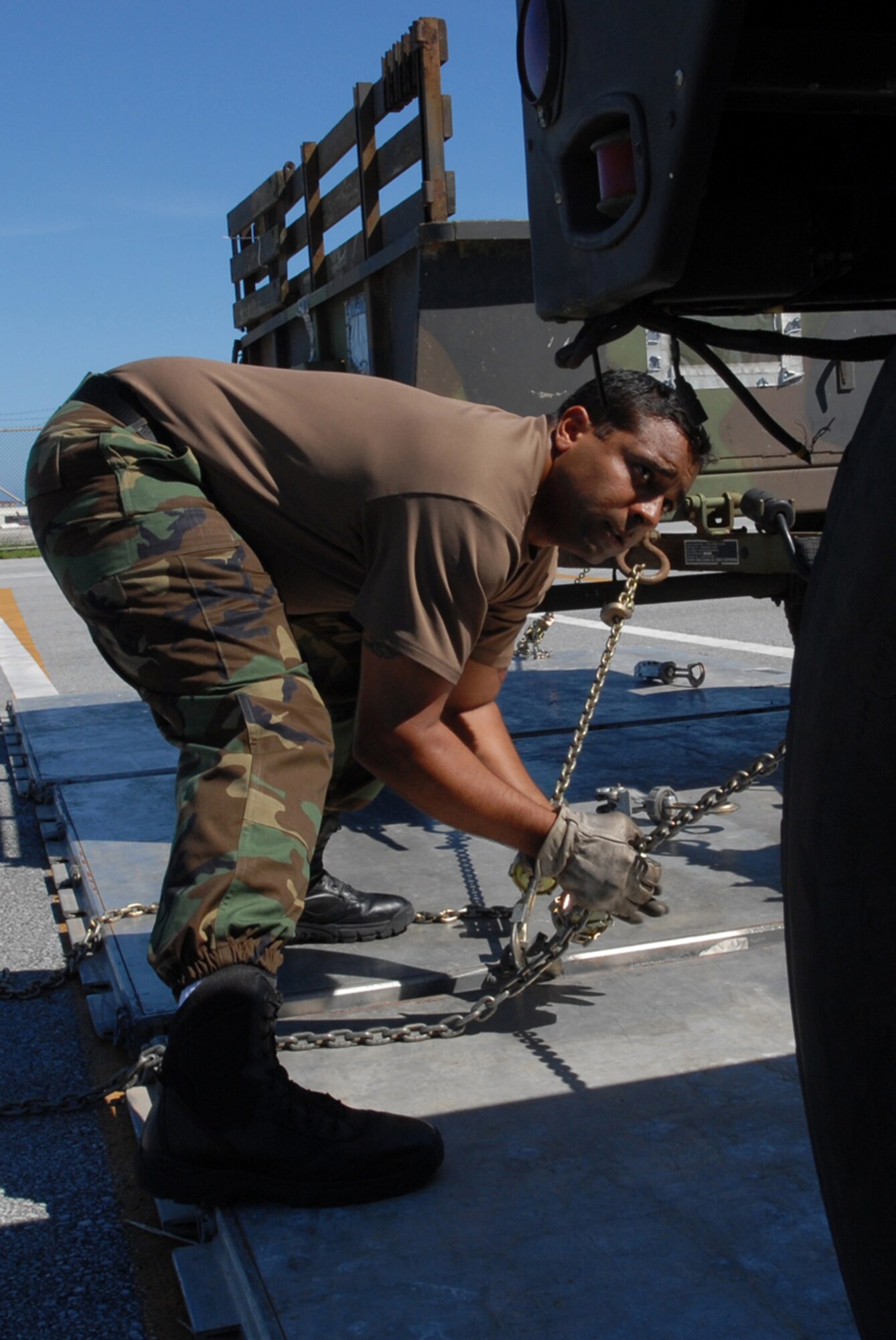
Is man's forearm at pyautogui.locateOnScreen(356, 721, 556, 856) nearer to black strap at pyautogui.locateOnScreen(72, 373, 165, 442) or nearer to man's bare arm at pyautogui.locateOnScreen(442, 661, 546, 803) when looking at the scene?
man's bare arm at pyautogui.locateOnScreen(442, 661, 546, 803)

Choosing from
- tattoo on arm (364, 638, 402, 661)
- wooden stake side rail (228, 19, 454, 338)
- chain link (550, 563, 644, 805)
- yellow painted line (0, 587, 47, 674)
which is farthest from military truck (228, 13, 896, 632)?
yellow painted line (0, 587, 47, 674)

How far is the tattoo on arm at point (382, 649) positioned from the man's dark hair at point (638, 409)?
1.79ft

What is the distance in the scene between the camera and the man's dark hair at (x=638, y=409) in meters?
2.25

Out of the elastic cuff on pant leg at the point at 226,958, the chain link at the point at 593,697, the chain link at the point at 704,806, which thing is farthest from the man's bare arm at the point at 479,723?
the elastic cuff on pant leg at the point at 226,958

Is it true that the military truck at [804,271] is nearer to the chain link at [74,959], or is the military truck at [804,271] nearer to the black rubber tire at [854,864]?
the black rubber tire at [854,864]

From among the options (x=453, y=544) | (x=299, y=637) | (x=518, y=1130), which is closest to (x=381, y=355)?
(x=299, y=637)

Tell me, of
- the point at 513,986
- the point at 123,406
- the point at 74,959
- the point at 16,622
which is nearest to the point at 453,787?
the point at 513,986

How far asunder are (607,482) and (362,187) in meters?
2.70

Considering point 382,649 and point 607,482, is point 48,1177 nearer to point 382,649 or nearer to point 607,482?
point 382,649

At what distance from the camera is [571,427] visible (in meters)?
2.31

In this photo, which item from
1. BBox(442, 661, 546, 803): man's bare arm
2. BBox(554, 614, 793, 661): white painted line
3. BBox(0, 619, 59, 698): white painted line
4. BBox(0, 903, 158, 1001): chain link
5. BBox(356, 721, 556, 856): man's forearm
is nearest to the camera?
BBox(356, 721, 556, 856): man's forearm

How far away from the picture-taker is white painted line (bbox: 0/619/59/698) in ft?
22.6

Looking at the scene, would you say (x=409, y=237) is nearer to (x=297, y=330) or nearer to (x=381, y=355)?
(x=381, y=355)

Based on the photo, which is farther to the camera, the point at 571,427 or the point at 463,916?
the point at 463,916
